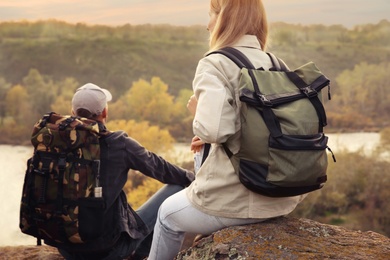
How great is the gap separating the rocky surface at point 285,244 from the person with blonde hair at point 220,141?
0.21 ft

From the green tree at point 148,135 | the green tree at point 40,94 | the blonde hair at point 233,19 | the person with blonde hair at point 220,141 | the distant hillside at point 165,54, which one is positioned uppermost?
the blonde hair at point 233,19

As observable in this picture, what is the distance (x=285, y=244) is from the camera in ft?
9.01

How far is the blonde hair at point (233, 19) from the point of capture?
275 cm

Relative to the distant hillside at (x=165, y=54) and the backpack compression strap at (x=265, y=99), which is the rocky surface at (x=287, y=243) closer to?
the backpack compression strap at (x=265, y=99)

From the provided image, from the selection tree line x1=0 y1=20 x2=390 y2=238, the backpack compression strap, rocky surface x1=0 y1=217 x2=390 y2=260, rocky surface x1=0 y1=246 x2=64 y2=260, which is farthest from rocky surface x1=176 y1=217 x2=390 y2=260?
tree line x1=0 y1=20 x2=390 y2=238

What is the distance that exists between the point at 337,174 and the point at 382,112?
306cm

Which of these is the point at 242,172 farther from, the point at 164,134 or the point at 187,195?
the point at 164,134

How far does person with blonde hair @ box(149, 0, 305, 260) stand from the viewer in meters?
2.55

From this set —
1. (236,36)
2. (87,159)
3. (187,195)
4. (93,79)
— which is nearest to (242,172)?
(187,195)

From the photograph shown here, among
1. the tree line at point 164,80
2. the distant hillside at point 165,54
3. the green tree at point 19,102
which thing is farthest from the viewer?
the distant hillside at point 165,54

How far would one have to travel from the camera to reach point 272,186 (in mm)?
2533

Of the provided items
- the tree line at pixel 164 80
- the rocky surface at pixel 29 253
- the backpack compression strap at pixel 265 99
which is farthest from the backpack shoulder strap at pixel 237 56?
the tree line at pixel 164 80

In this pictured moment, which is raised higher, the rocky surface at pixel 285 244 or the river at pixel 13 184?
the rocky surface at pixel 285 244

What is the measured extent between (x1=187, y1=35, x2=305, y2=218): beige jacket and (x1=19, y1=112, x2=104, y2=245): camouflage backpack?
68 cm
